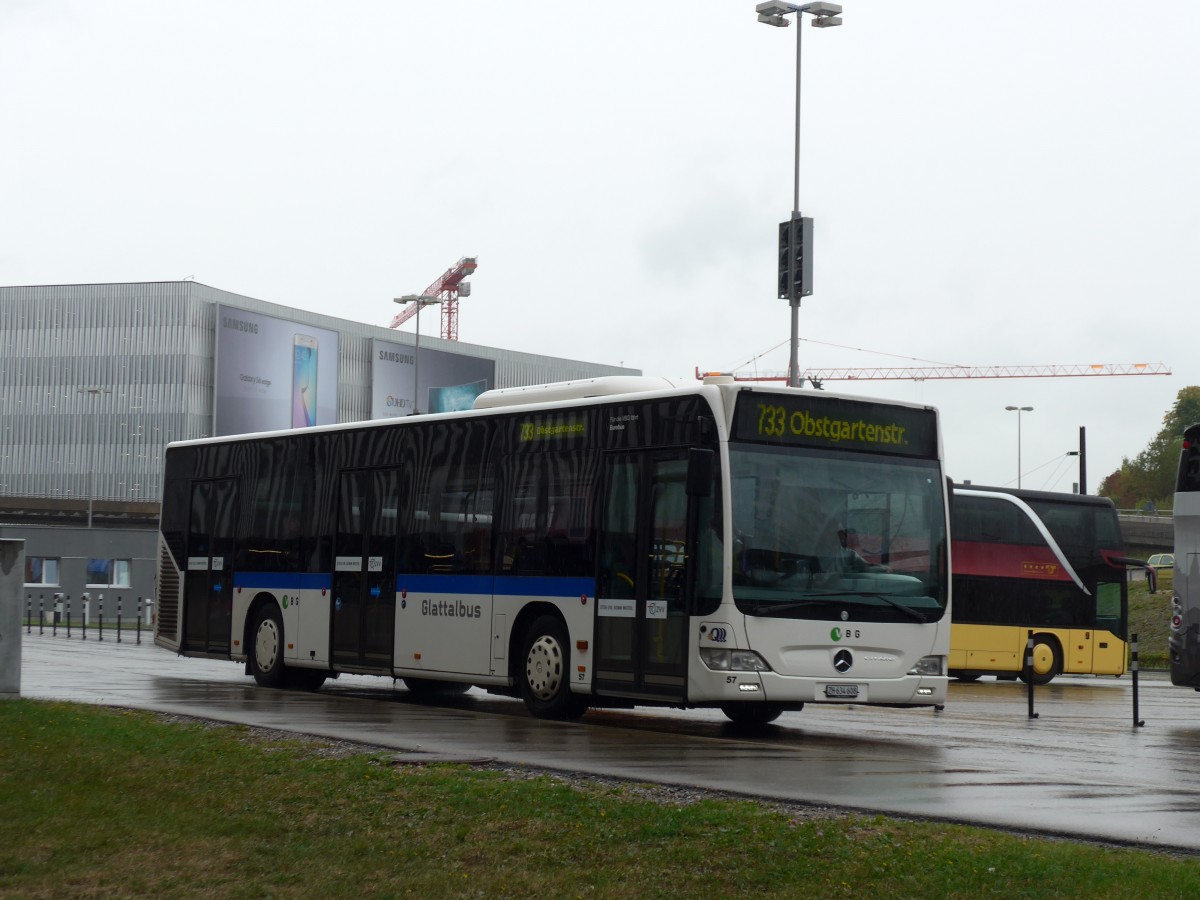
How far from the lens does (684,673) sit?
15664 mm

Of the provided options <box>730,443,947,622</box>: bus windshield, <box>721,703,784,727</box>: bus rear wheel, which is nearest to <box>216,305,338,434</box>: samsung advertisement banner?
<box>721,703,784,727</box>: bus rear wheel

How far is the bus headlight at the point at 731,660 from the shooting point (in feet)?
50.8

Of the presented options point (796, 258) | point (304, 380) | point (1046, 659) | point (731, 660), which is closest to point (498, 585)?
point (731, 660)

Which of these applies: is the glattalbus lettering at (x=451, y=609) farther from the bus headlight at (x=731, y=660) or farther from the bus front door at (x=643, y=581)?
the bus headlight at (x=731, y=660)

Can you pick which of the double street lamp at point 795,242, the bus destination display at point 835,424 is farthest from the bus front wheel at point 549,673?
the double street lamp at point 795,242

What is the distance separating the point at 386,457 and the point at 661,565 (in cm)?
542

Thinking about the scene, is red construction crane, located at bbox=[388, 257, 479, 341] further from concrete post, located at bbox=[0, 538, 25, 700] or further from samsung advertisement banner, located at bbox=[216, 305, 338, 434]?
concrete post, located at bbox=[0, 538, 25, 700]

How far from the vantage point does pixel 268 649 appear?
73.5ft

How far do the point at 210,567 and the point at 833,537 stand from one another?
35.3 feet

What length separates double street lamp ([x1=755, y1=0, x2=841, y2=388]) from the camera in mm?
28344

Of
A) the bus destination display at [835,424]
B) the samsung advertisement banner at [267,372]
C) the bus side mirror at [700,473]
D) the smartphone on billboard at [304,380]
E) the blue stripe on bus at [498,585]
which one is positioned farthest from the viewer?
the smartphone on billboard at [304,380]

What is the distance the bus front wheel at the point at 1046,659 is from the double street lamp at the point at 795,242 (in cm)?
840

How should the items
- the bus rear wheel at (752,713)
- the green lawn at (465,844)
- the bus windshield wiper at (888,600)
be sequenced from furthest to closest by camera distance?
the bus rear wheel at (752,713), the bus windshield wiper at (888,600), the green lawn at (465,844)

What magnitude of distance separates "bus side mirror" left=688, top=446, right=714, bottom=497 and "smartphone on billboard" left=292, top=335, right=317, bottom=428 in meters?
94.3
